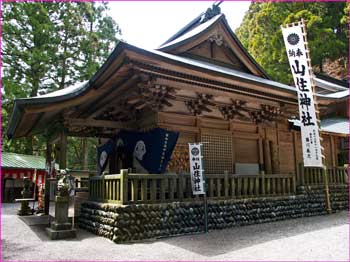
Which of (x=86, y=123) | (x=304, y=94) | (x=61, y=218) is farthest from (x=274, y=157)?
(x=61, y=218)

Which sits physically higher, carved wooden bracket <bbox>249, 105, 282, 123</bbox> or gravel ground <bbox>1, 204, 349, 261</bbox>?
carved wooden bracket <bbox>249, 105, 282, 123</bbox>

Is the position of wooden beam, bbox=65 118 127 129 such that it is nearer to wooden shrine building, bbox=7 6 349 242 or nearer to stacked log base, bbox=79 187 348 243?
wooden shrine building, bbox=7 6 349 242

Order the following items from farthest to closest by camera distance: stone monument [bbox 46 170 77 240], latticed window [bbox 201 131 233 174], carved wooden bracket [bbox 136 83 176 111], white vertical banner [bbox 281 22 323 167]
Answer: latticed window [bbox 201 131 233 174] → white vertical banner [bbox 281 22 323 167] → carved wooden bracket [bbox 136 83 176 111] → stone monument [bbox 46 170 77 240]

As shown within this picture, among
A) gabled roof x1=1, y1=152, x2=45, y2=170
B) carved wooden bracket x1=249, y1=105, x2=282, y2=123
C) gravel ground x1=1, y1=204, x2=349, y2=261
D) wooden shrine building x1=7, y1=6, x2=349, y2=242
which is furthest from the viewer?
gabled roof x1=1, y1=152, x2=45, y2=170

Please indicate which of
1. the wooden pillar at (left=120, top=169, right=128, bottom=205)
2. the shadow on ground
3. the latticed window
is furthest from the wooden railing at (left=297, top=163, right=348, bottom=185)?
the wooden pillar at (left=120, top=169, right=128, bottom=205)

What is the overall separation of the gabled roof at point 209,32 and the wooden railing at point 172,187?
4.58 metres

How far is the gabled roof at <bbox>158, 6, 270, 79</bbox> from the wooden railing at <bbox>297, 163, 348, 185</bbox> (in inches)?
171

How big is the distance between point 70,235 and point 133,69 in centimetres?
409

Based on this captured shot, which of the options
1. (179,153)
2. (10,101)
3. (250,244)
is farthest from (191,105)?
(10,101)

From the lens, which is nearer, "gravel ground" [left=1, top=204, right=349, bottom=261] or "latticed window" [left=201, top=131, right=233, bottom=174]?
"gravel ground" [left=1, top=204, right=349, bottom=261]

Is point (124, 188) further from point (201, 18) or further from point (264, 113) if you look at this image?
point (201, 18)

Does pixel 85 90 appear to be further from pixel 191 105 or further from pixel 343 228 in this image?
pixel 343 228

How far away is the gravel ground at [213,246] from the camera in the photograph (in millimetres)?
5031

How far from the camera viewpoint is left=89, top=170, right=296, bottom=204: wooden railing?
6.74 metres
